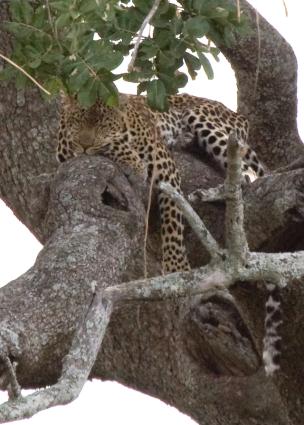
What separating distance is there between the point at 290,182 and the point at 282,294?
512 mm

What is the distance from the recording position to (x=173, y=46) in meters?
6.49

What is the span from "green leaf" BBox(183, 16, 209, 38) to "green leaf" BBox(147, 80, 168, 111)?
0.28 m

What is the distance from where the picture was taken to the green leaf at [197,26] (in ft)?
20.9

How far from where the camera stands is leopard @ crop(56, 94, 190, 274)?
8094 millimetres

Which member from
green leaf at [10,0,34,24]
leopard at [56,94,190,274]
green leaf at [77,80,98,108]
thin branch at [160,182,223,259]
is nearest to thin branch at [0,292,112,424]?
thin branch at [160,182,223,259]

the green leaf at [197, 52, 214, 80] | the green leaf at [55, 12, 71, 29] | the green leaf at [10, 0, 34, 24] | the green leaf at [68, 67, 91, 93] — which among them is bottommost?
the green leaf at [68, 67, 91, 93]

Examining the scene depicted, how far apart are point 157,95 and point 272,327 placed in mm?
1178

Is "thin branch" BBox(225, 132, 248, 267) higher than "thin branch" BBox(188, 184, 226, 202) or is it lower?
lower

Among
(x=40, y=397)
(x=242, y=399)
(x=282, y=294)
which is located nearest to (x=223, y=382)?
(x=242, y=399)

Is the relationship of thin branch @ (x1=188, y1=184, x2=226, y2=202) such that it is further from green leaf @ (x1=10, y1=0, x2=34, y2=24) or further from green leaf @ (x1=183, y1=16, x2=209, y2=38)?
green leaf @ (x1=10, y1=0, x2=34, y2=24)

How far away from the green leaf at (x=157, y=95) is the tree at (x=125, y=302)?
0.64 metres

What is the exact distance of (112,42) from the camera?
644 cm

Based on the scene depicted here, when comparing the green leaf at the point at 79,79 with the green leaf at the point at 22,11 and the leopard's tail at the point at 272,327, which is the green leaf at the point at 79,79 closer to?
the green leaf at the point at 22,11

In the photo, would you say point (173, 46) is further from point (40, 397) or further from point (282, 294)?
point (40, 397)
